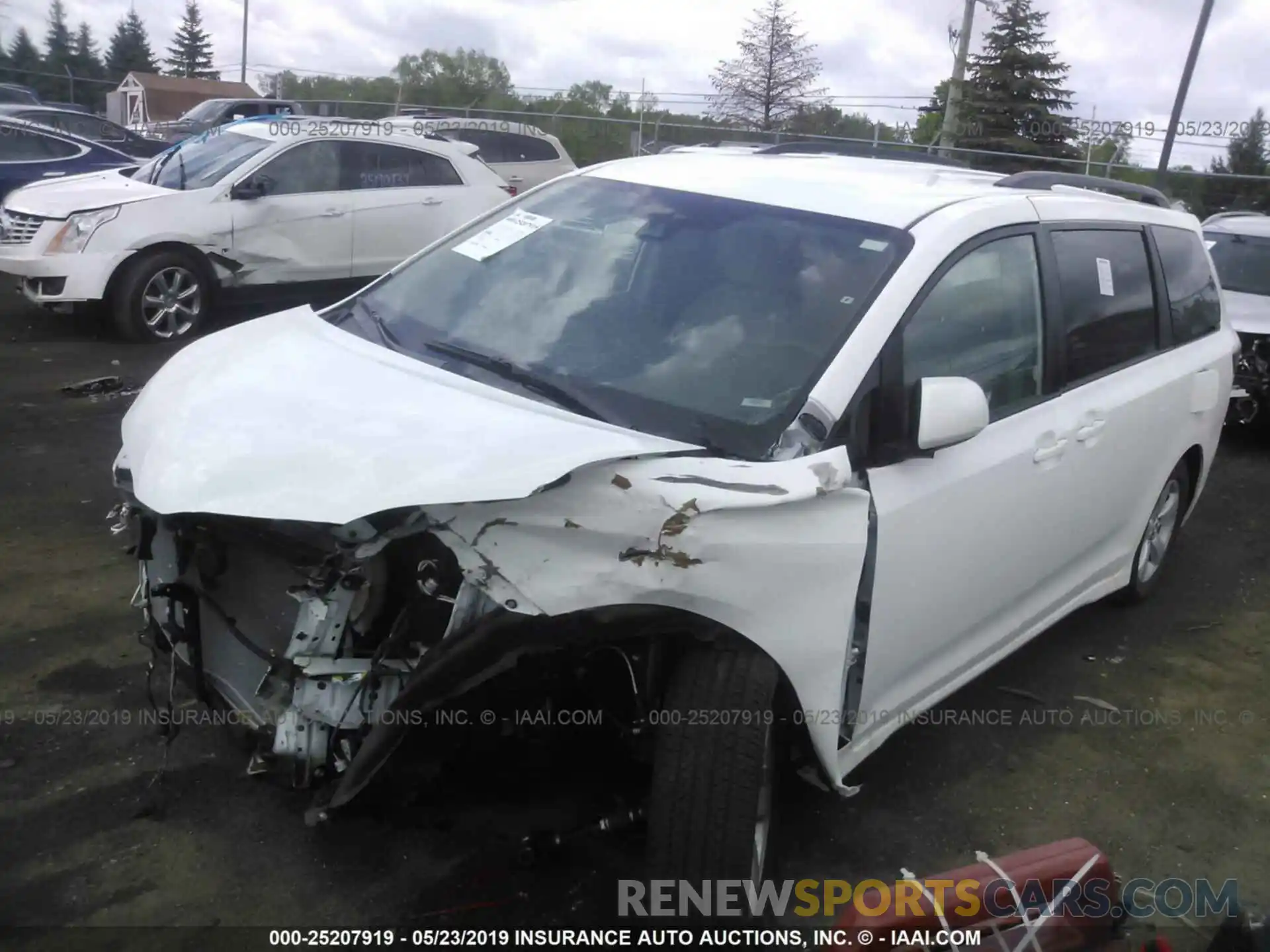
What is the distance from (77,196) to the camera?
29.2ft

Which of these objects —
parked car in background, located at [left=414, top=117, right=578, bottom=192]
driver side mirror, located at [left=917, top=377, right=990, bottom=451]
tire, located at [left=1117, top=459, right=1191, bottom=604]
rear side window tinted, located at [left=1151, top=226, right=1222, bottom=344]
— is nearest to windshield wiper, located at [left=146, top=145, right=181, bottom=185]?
parked car in background, located at [left=414, top=117, right=578, bottom=192]

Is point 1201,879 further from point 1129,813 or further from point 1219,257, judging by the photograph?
point 1219,257

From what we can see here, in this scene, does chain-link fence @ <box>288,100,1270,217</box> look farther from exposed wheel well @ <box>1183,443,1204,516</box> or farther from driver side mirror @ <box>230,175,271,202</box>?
exposed wheel well @ <box>1183,443,1204,516</box>

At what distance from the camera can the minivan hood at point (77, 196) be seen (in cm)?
866

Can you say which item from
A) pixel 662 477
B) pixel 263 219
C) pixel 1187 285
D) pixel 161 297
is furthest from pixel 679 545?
pixel 263 219

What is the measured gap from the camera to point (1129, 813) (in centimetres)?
357

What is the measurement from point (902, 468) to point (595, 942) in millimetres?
1408

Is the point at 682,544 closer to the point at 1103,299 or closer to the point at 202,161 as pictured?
the point at 1103,299

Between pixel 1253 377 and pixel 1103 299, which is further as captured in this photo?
pixel 1253 377

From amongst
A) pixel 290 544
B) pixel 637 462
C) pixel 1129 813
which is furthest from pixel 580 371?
pixel 1129 813

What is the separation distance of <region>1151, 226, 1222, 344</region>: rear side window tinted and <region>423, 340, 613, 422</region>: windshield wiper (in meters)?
2.81

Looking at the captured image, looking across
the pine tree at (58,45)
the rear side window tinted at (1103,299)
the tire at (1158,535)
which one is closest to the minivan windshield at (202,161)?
the rear side window tinted at (1103,299)

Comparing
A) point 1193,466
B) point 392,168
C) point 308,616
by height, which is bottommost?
point 308,616

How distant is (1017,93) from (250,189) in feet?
90.9
